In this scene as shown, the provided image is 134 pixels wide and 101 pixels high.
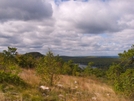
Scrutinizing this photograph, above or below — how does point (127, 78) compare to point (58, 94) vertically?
above

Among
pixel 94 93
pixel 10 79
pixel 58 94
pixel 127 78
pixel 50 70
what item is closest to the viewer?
pixel 58 94

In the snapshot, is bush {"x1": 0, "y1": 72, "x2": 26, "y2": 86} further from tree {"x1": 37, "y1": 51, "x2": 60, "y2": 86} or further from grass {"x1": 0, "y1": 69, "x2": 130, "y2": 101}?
tree {"x1": 37, "y1": 51, "x2": 60, "y2": 86}

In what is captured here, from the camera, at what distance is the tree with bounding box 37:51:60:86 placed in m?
8.84

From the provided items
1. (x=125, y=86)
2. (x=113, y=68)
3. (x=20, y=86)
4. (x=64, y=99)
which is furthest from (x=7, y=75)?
(x=113, y=68)

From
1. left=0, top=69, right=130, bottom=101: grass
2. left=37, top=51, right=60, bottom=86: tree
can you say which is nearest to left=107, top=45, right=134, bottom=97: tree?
left=0, top=69, right=130, bottom=101: grass

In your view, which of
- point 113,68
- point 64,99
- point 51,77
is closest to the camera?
point 64,99

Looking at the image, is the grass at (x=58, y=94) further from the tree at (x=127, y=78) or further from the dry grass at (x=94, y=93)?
the tree at (x=127, y=78)

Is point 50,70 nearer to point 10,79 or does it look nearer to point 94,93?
point 10,79

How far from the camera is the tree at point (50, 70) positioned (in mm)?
8836

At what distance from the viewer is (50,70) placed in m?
8.88

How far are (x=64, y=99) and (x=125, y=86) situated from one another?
2.76 m

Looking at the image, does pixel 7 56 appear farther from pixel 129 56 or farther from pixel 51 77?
pixel 129 56

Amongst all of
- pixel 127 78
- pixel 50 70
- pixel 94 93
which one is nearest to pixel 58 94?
pixel 94 93

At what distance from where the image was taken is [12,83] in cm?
744
